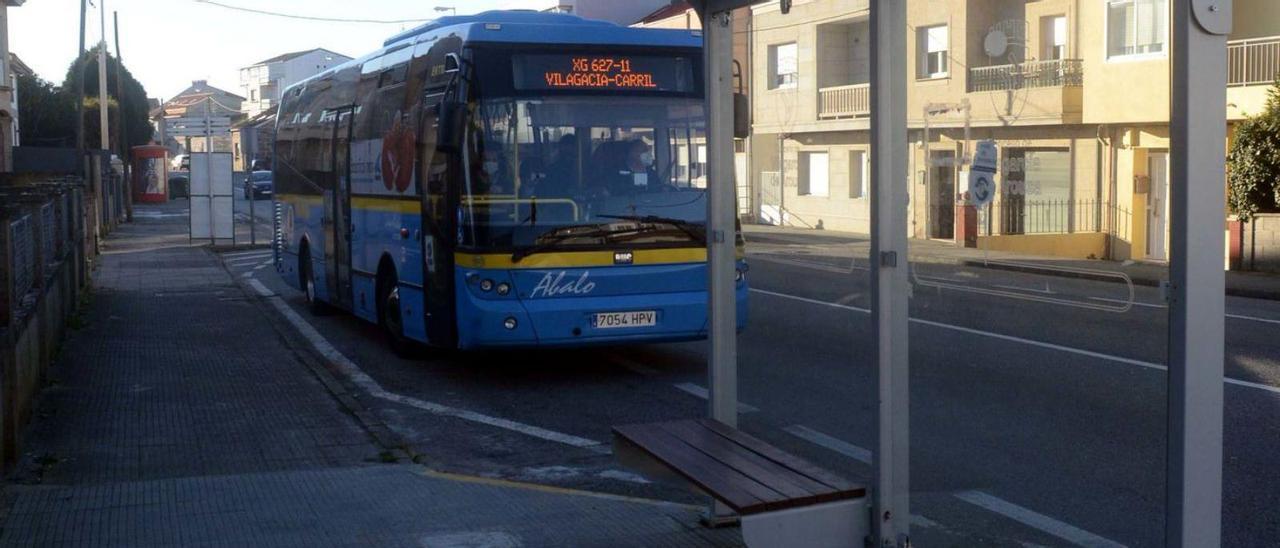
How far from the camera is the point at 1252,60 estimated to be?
562 centimetres

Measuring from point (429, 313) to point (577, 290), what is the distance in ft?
4.69

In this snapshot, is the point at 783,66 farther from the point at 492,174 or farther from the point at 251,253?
the point at 251,253

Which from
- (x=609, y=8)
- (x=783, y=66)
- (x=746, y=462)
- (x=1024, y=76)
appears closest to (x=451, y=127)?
(x=783, y=66)

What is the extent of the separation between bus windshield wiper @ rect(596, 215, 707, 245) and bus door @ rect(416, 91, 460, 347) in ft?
4.11

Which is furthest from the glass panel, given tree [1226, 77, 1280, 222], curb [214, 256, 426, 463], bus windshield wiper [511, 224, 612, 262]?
tree [1226, 77, 1280, 222]

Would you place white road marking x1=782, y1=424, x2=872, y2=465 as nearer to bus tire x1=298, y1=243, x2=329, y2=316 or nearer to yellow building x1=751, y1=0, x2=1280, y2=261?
yellow building x1=751, y1=0, x2=1280, y2=261

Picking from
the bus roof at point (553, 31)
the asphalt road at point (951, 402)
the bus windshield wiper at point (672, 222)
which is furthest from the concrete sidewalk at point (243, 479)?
the bus roof at point (553, 31)

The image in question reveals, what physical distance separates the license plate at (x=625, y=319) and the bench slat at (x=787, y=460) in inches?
165

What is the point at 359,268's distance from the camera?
13.9 m

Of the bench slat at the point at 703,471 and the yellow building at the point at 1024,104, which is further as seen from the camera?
the bench slat at the point at 703,471

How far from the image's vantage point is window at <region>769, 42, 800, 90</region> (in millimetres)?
7465

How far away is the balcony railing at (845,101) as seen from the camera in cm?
542

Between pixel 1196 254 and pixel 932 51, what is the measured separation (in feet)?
6.30

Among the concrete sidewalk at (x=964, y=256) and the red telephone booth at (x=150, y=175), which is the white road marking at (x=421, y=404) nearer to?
the concrete sidewalk at (x=964, y=256)
